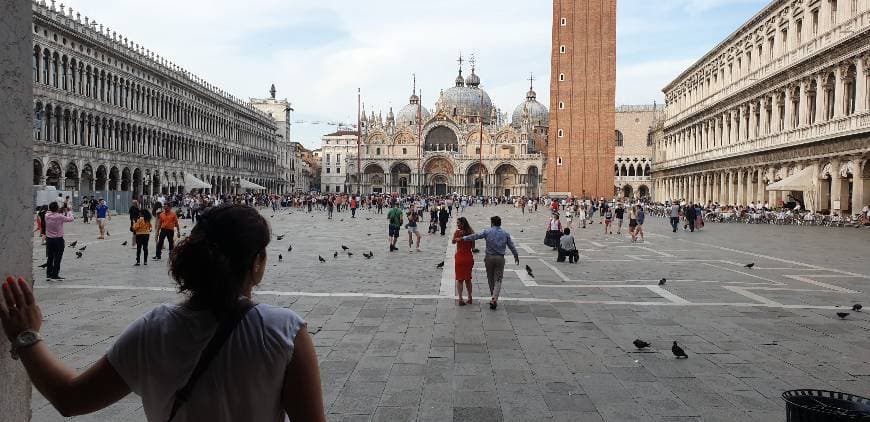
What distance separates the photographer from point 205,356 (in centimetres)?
173

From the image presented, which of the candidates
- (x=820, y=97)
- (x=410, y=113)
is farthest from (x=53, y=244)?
(x=410, y=113)

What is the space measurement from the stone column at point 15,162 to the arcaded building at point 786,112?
29238mm

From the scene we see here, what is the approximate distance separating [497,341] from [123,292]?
606cm

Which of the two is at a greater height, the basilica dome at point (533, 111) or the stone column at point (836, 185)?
the basilica dome at point (533, 111)

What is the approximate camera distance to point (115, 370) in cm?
177

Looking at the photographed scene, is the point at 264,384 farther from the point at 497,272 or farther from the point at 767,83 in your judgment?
the point at 767,83

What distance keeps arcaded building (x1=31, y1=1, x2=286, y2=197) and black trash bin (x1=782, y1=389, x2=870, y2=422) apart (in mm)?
29608

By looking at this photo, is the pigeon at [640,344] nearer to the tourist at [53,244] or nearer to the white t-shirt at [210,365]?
the white t-shirt at [210,365]

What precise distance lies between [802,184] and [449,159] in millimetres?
60918

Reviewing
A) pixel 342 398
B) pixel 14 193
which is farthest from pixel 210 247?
pixel 342 398

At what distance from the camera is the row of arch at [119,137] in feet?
110

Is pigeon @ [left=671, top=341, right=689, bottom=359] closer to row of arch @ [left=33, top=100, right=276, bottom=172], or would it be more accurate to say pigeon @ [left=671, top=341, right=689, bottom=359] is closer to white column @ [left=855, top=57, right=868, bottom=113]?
row of arch @ [left=33, top=100, right=276, bottom=172]

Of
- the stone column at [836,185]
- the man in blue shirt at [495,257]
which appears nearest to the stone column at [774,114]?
the stone column at [836,185]

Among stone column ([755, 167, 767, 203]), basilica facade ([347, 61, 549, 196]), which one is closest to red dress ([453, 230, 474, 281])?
stone column ([755, 167, 767, 203])
